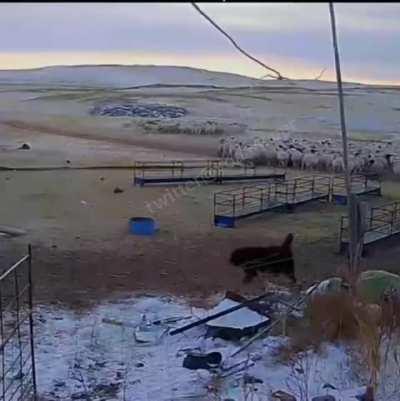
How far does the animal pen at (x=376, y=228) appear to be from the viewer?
11.6m

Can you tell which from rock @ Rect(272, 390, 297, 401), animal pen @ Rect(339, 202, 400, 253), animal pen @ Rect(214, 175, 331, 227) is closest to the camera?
rock @ Rect(272, 390, 297, 401)

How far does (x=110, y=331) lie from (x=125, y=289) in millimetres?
1732

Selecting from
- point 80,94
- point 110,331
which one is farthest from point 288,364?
point 80,94

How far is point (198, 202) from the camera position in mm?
15930

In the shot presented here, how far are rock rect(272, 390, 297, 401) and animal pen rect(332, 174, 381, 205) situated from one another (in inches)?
404

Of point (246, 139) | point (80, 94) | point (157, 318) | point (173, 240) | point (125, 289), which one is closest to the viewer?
point (157, 318)

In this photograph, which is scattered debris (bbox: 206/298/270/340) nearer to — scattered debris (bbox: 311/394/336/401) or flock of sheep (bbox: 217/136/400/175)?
scattered debris (bbox: 311/394/336/401)

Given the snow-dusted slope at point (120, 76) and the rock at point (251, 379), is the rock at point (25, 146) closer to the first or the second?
the rock at point (251, 379)

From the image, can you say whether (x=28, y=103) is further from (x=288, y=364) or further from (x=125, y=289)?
(x=288, y=364)

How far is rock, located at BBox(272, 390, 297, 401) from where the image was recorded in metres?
5.86

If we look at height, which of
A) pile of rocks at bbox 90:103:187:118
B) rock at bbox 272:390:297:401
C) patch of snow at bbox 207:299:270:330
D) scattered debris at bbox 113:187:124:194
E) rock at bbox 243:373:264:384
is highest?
pile of rocks at bbox 90:103:187:118

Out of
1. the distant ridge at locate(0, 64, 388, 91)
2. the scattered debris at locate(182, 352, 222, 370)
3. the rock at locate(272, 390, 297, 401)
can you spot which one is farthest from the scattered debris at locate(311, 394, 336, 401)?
the distant ridge at locate(0, 64, 388, 91)

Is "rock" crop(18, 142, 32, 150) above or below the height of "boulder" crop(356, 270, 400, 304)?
below

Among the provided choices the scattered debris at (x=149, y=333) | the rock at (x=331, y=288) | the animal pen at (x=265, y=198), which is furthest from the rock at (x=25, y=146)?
the rock at (x=331, y=288)
